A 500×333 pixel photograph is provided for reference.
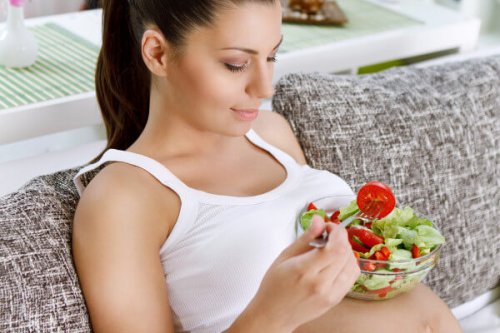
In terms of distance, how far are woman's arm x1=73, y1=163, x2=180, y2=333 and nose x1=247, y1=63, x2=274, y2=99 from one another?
10.1 inches

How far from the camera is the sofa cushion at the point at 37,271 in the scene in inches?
48.4

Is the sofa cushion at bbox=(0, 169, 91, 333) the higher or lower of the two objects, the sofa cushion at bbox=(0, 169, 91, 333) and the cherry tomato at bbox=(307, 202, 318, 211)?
the lower

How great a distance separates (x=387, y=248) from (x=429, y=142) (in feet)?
1.81

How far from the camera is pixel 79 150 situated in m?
1.81

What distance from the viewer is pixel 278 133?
1.72 meters

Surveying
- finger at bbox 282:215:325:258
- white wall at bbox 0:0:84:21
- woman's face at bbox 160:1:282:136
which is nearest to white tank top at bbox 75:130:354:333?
woman's face at bbox 160:1:282:136

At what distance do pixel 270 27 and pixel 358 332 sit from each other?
57 centimetres

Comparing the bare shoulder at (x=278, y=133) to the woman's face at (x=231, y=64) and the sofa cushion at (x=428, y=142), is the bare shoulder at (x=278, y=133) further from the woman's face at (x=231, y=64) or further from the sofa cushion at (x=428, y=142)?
the woman's face at (x=231, y=64)

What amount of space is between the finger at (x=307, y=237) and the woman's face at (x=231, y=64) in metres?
0.33

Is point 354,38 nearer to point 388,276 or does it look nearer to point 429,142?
point 429,142

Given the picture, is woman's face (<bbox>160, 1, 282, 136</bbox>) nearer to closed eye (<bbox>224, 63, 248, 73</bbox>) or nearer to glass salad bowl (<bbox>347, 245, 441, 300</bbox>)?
closed eye (<bbox>224, 63, 248, 73</bbox>)

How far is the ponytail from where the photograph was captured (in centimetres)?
150

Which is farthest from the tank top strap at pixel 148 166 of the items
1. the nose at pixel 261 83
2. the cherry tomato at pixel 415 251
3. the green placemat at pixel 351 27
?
the green placemat at pixel 351 27

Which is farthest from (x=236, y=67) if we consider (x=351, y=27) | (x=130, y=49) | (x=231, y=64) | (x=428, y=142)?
(x=351, y=27)
